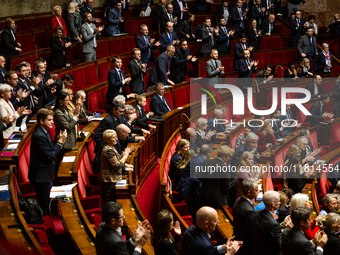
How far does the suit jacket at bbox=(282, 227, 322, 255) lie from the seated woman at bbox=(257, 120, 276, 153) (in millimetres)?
2500

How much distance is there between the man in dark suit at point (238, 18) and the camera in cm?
760

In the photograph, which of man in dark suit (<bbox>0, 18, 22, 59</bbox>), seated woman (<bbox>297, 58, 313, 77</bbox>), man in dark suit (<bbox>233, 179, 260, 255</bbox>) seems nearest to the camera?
man in dark suit (<bbox>233, 179, 260, 255</bbox>)

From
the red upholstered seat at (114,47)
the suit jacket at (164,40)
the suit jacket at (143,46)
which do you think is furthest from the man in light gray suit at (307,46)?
the red upholstered seat at (114,47)

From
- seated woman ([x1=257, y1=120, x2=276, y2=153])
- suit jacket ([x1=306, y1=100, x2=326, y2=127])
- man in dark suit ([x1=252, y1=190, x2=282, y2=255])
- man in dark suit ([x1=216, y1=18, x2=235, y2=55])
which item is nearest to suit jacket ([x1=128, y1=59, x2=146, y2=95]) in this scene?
seated woman ([x1=257, y1=120, x2=276, y2=153])

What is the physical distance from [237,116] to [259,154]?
1216 mm

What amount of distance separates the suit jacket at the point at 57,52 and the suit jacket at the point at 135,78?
0.95 m

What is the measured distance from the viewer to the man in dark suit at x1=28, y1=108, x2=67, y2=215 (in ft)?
8.60

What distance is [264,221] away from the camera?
220cm

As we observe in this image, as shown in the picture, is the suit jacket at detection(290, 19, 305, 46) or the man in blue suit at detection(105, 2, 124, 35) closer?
the man in blue suit at detection(105, 2, 124, 35)

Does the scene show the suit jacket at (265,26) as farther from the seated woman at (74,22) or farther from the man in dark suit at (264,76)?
the seated woman at (74,22)

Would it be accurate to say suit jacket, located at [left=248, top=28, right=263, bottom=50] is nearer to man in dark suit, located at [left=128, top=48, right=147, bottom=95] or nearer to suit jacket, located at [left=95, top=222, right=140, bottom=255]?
man in dark suit, located at [left=128, top=48, right=147, bottom=95]

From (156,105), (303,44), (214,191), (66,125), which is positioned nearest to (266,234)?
(214,191)

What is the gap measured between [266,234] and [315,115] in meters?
4.07

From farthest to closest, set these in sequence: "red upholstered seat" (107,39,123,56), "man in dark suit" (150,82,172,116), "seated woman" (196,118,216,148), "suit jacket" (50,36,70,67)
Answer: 1. "red upholstered seat" (107,39,123,56)
2. "suit jacket" (50,36,70,67)
3. "man in dark suit" (150,82,172,116)
4. "seated woman" (196,118,216,148)
